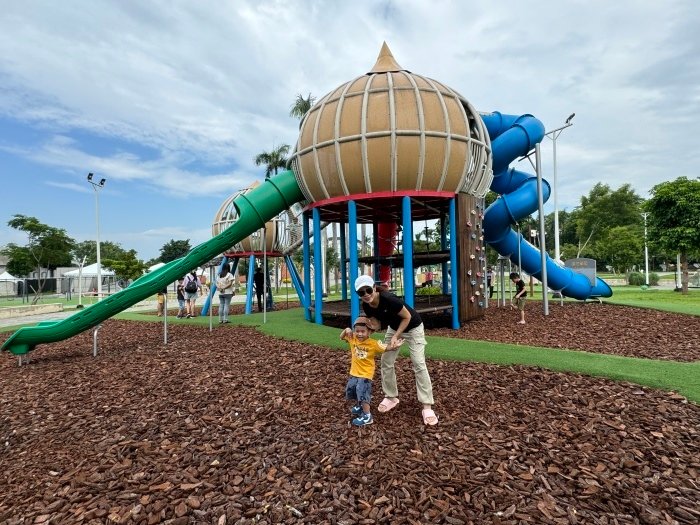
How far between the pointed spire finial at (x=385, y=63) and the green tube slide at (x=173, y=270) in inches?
152

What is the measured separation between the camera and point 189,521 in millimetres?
3271

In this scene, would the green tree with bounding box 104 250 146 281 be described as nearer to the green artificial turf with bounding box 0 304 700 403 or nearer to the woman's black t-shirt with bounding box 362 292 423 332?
the green artificial turf with bounding box 0 304 700 403

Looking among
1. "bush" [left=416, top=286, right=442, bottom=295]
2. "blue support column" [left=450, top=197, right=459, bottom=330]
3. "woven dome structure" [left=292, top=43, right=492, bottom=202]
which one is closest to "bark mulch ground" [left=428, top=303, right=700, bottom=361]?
"blue support column" [left=450, top=197, right=459, bottom=330]

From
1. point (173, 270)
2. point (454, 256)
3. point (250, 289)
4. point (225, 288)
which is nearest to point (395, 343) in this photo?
point (454, 256)

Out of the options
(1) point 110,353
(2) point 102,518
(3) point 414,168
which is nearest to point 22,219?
(1) point 110,353

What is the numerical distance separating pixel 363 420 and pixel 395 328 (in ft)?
3.57

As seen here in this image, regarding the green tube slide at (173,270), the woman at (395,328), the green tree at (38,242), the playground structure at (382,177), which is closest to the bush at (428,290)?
the playground structure at (382,177)

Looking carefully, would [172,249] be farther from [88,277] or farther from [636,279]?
[636,279]

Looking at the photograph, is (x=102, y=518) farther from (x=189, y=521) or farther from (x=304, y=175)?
(x=304, y=175)

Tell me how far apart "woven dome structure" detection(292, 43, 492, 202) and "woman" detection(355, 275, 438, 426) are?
20.3 feet

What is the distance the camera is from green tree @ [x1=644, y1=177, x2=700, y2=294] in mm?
24594

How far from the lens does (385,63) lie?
11891 mm

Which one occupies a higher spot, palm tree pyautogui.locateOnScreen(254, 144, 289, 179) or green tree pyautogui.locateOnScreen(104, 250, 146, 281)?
palm tree pyautogui.locateOnScreen(254, 144, 289, 179)

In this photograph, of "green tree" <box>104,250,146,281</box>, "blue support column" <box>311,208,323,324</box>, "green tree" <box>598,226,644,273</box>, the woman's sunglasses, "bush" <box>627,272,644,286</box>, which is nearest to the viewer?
the woman's sunglasses
